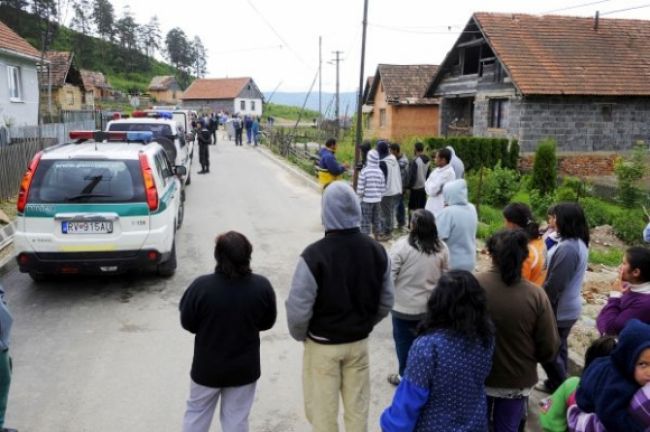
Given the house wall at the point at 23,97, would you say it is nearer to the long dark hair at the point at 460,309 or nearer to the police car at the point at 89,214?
the police car at the point at 89,214

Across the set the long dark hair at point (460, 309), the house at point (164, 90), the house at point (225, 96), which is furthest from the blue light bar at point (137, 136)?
the house at point (164, 90)

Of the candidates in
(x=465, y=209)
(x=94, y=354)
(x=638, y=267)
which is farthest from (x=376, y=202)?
(x=638, y=267)

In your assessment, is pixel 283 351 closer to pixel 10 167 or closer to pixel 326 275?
pixel 326 275

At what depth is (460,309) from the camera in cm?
269

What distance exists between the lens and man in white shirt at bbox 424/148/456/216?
763cm

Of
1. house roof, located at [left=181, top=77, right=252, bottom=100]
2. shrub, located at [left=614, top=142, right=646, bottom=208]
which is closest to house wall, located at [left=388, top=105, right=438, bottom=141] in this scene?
shrub, located at [left=614, top=142, right=646, bottom=208]

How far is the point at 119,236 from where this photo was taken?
656 cm

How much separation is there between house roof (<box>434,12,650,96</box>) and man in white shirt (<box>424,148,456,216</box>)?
13236 mm

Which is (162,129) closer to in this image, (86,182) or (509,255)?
(86,182)

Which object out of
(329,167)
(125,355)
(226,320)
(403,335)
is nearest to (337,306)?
(226,320)

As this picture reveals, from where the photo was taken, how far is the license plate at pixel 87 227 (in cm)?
643

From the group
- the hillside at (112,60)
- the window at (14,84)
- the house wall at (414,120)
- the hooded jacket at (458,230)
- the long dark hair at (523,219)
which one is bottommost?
the hooded jacket at (458,230)

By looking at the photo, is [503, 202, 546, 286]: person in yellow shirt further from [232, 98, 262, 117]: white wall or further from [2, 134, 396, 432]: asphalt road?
[232, 98, 262, 117]: white wall

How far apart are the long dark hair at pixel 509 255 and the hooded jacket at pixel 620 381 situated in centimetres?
74
